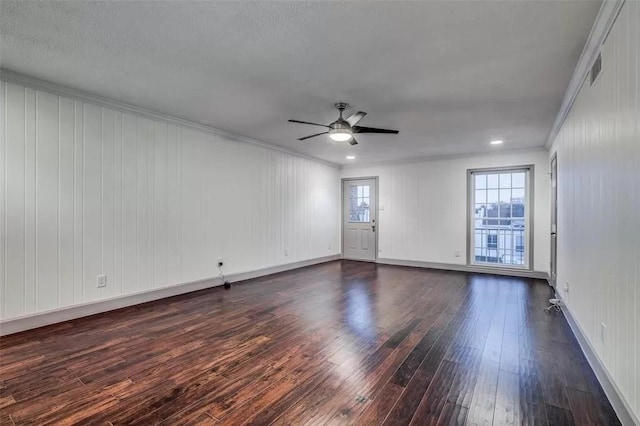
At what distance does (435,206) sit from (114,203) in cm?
598

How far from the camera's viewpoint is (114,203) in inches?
149

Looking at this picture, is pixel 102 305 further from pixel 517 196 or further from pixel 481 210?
pixel 517 196

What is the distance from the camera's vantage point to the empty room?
1930 mm

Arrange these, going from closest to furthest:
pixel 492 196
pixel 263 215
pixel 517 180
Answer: pixel 263 215
pixel 517 180
pixel 492 196

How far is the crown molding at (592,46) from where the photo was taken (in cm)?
186

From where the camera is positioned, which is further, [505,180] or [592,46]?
[505,180]

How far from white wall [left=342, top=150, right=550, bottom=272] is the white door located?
23cm

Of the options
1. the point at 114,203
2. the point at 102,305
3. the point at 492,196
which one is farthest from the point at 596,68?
the point at 102,305

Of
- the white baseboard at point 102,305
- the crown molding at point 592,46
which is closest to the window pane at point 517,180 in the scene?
the crown molding at point 592,46

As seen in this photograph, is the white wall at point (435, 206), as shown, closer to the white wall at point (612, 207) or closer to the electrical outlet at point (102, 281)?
the white wall at point (612, 207)

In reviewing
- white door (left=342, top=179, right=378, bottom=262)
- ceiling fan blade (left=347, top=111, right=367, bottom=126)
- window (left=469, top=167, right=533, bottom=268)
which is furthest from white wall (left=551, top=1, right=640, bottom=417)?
white door (left=342, top=179, right=378, bottom=262)

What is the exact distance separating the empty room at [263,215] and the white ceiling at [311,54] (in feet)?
0.08

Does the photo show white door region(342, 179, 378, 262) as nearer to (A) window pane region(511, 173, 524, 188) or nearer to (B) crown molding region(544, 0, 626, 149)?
(A) window pane region(511, 173, 524, 188)

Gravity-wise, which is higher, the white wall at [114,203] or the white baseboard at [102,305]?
the white wall at [114,203]
